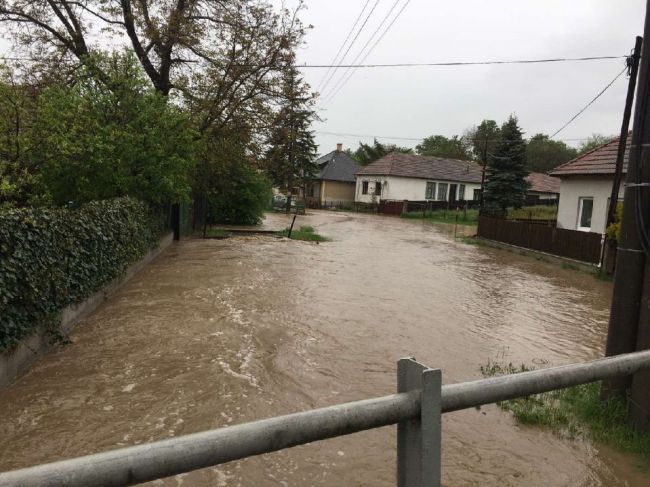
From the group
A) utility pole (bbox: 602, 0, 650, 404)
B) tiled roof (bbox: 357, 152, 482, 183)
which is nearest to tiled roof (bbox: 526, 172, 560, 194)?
tiled roof (bbox: 357, 152, 482, 183)

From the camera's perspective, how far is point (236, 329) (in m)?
7.83

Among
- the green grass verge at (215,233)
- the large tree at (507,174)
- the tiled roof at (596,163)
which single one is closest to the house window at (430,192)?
the large tree at (507,174)

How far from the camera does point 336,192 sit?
57906mm

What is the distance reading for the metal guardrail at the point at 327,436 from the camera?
1277 millimetres

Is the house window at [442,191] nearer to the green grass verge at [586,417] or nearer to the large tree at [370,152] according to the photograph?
the large tree at [370,152]

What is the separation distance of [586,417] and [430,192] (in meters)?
48.3

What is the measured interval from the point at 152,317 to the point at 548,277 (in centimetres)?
1190

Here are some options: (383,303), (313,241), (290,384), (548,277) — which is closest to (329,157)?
(313,241)

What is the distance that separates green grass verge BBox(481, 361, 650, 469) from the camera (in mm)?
4289

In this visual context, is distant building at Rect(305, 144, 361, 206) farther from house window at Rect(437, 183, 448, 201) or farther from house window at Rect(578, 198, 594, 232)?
house window at Rect(578, 198, 594, 232)

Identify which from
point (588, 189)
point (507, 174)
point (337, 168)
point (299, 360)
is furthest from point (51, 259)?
point (337, 168)

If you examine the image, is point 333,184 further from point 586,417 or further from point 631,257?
point 631,257

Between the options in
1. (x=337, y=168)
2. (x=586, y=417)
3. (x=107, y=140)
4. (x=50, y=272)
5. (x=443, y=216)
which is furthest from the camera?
(x=337, y=168)

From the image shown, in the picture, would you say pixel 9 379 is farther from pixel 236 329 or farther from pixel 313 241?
pixel 313 241
